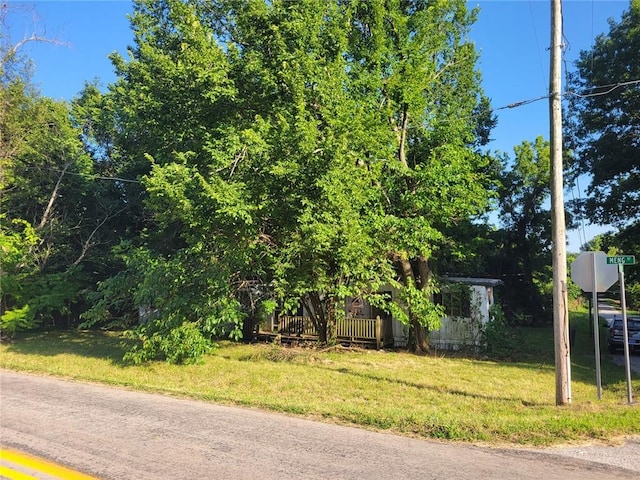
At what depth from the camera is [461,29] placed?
53.7 feet

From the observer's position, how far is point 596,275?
27.1ft

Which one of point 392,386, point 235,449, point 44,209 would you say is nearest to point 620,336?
point 392,386

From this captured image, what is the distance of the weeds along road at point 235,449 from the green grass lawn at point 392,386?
23.7 inches

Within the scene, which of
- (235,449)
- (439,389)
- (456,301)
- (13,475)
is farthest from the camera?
(456,301)

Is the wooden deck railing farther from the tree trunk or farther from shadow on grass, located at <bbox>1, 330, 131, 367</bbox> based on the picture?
shadow on grass, located at <bbox>1, 330, 131, 367</bbox>

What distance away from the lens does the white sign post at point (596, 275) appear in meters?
8.11

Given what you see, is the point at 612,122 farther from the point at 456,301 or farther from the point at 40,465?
the point at 40,465

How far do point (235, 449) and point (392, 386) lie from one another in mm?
5207

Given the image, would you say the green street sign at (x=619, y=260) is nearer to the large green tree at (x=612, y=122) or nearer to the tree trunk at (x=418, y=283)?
the tree trunk at (x=418, y=283)

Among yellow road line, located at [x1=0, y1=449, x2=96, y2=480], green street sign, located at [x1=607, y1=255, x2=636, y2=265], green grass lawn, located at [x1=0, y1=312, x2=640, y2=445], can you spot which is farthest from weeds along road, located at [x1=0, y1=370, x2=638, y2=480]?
green street sign, located at [x1=607, y1=255, x2=636, y2=265]

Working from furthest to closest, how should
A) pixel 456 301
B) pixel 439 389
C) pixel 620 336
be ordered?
1. pixel 620 336
2. pixel 456 301
3. pixel 439 389

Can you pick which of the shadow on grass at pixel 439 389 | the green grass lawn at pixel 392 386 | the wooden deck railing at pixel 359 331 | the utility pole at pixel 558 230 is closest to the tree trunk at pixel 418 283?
the green grass lawn at pixel 392 386

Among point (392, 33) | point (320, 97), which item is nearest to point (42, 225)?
point (320, 97)

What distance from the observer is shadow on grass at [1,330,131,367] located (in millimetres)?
13586
